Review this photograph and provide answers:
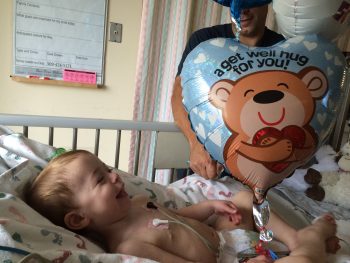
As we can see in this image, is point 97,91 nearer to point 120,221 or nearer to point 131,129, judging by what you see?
point 131,129

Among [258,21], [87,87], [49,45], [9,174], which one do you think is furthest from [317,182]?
[49,45]

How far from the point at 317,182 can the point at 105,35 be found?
1.43 meters

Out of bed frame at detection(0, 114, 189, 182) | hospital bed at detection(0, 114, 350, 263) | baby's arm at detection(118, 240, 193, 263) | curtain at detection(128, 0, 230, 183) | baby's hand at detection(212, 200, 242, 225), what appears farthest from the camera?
curtain at detection(128, 0, 230, 183)

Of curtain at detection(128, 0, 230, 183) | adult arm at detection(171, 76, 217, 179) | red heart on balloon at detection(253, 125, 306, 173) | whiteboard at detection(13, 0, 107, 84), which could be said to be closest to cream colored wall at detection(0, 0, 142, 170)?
whiteboard at detection(13, 0, 107, 84)

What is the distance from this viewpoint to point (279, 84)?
0.65 metres

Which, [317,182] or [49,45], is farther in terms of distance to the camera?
[49,45]

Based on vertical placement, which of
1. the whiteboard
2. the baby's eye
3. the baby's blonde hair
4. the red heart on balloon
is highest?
the whiteboard

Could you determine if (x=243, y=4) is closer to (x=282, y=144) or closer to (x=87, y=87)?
(x=282, y=144)

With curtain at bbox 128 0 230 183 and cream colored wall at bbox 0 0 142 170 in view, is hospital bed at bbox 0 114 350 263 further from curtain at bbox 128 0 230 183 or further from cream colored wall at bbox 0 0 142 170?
cream colored wall at bbox 0 0 142 170

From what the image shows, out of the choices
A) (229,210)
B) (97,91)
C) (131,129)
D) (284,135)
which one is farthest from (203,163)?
(97,91)

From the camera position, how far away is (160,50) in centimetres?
192

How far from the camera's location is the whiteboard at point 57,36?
1.96 meters

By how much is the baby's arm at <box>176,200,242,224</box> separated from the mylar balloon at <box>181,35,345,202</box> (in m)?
0.33

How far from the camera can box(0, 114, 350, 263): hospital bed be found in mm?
637
